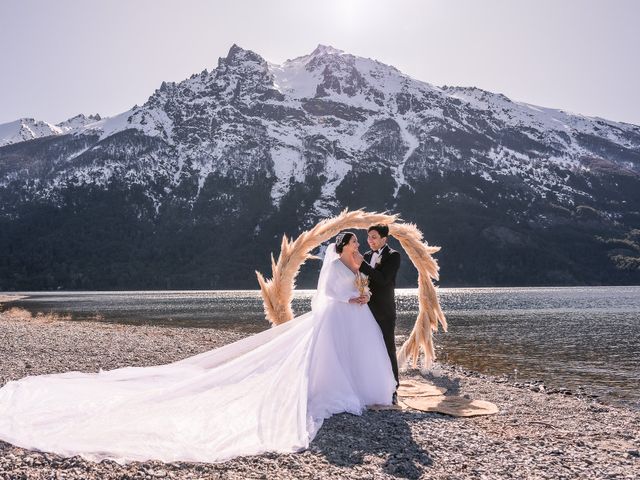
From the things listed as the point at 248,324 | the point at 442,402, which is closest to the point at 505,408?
the point at 442,402

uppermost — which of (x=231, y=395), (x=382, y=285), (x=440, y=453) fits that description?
(x=382, y=285)

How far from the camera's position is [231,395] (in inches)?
394

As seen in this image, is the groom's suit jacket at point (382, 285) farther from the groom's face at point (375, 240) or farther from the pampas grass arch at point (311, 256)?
the pampas grass arch at point (311, 256)

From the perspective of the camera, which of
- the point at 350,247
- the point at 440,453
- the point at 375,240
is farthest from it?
the point at 375,240

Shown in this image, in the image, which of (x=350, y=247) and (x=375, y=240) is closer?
(x=350, y=247)

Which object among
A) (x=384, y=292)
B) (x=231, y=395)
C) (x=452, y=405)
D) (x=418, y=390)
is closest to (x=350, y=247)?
(x=384, y=292)

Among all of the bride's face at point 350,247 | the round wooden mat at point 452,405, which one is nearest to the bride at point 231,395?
the bride's face at point 350,247

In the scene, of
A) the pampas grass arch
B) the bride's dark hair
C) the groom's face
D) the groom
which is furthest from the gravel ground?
the groom's face

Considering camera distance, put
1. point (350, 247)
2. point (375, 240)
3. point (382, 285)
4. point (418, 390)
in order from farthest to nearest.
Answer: point (418, 390) < point (375, 240) < point (382, 285) < point (350, 247)

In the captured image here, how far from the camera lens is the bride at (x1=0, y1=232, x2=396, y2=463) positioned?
26.1 ft

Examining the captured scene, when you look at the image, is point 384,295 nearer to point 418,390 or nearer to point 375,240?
point 375,240

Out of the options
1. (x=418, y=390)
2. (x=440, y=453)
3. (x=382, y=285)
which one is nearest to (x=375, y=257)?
(x=382, y=285)

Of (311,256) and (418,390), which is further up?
(311,256)

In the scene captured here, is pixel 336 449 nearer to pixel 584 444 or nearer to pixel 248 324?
pixel 584 444
